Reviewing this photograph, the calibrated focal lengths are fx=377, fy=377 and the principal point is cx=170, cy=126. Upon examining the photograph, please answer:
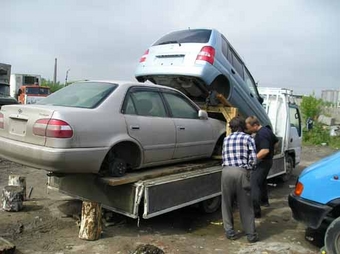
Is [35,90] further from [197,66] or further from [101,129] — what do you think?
[101,129]

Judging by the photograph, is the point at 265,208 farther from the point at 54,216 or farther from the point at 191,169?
the point at 54,216

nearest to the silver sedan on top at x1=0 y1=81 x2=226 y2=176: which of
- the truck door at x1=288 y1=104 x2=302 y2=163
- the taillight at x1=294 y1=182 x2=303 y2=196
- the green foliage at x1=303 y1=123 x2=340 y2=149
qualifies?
the taillight at x1=294 y1=182 x2=303 y2=196

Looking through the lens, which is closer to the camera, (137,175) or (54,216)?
(137,175)

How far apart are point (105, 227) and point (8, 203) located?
1602 millimetres

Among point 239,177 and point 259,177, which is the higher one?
point 239,177

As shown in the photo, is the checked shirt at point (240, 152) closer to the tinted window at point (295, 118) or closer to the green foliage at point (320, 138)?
the tinted window at point (295, 118)

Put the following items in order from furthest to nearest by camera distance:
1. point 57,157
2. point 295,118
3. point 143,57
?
1. point 295,118
2. point 143,57
3. point 57,157

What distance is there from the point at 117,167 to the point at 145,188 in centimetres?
47

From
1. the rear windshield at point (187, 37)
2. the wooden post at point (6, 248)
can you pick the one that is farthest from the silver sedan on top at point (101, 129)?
the rear windshield at point (187, 37)

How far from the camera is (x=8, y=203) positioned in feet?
18.9

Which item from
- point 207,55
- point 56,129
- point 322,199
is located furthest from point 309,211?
point 56,129

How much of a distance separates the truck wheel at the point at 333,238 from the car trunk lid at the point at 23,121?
3.49 m

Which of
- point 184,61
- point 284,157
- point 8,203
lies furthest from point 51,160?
point 284,157

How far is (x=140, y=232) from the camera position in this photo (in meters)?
5.30
